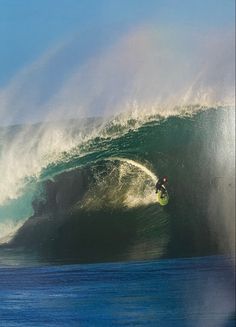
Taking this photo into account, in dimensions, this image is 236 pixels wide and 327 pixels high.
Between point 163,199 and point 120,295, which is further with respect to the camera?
point 163,199

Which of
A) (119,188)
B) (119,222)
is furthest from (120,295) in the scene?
(119,188)

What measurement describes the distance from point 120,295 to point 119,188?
60cm

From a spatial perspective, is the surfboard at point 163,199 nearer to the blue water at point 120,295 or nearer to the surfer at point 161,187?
the surfer at point 161,187

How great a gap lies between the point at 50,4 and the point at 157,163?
1091mm

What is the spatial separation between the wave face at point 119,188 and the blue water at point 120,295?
0.26 feet

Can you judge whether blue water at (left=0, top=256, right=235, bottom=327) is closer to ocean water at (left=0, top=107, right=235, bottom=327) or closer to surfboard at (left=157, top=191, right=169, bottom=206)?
ocean water at (left=0, top=107, right=235, bottom=327)

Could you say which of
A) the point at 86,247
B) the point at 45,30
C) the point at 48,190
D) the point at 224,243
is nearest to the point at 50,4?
the point at 45,30

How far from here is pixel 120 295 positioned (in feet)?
9.41

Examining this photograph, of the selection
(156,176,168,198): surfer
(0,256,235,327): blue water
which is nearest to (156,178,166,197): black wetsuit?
(156,176,168,198): surfer

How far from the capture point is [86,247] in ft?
9.58

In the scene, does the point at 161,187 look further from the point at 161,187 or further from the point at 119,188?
the point at 119,188

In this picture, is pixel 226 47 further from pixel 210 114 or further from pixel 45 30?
pixel 45 30

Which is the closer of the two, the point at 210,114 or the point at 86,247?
the point at 86,247

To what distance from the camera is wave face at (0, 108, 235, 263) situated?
114 inches
